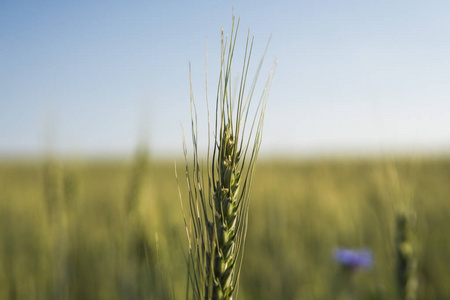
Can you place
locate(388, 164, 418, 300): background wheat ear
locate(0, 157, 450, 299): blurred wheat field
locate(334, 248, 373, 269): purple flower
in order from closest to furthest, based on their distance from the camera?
locate(388, 164, 418, 300): background wheat ear < locate(0, 157, 450, 299): blurred wheat field < locate(334, 248, 373, 269): purple flower

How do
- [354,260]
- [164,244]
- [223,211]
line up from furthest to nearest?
[354,260] → [164,244] → [223,211]

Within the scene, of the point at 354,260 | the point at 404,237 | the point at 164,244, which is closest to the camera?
the point at 404,237

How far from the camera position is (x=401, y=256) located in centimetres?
144

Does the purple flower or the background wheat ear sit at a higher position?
the background wheat ear

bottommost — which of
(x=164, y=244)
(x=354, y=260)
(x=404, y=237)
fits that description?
(x=354, y=260)

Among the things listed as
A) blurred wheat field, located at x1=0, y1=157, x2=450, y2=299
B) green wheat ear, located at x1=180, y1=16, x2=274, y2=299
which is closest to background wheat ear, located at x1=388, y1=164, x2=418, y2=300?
blurred wheat field, located at x1=0, y1=157, x2=450, y2=299

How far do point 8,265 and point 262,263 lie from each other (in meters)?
3.02

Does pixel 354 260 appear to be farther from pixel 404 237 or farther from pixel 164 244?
pixel 164 244

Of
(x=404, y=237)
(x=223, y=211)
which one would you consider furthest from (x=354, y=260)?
(x=223, y=211)

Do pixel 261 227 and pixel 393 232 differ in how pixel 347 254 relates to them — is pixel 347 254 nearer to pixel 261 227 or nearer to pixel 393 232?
pixel 393 232

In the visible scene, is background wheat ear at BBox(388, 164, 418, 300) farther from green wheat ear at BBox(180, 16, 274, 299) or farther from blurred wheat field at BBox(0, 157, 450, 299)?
green wheat ear at BBox(180, 16, 274, 299)

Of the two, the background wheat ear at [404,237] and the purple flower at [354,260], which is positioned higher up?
the background wheat ear at [404,237]

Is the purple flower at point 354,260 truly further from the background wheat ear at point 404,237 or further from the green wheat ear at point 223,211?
the green wheat ear at point 223,211

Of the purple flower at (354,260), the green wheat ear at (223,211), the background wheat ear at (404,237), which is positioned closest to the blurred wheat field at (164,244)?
the background wheat ear at (404,237)
